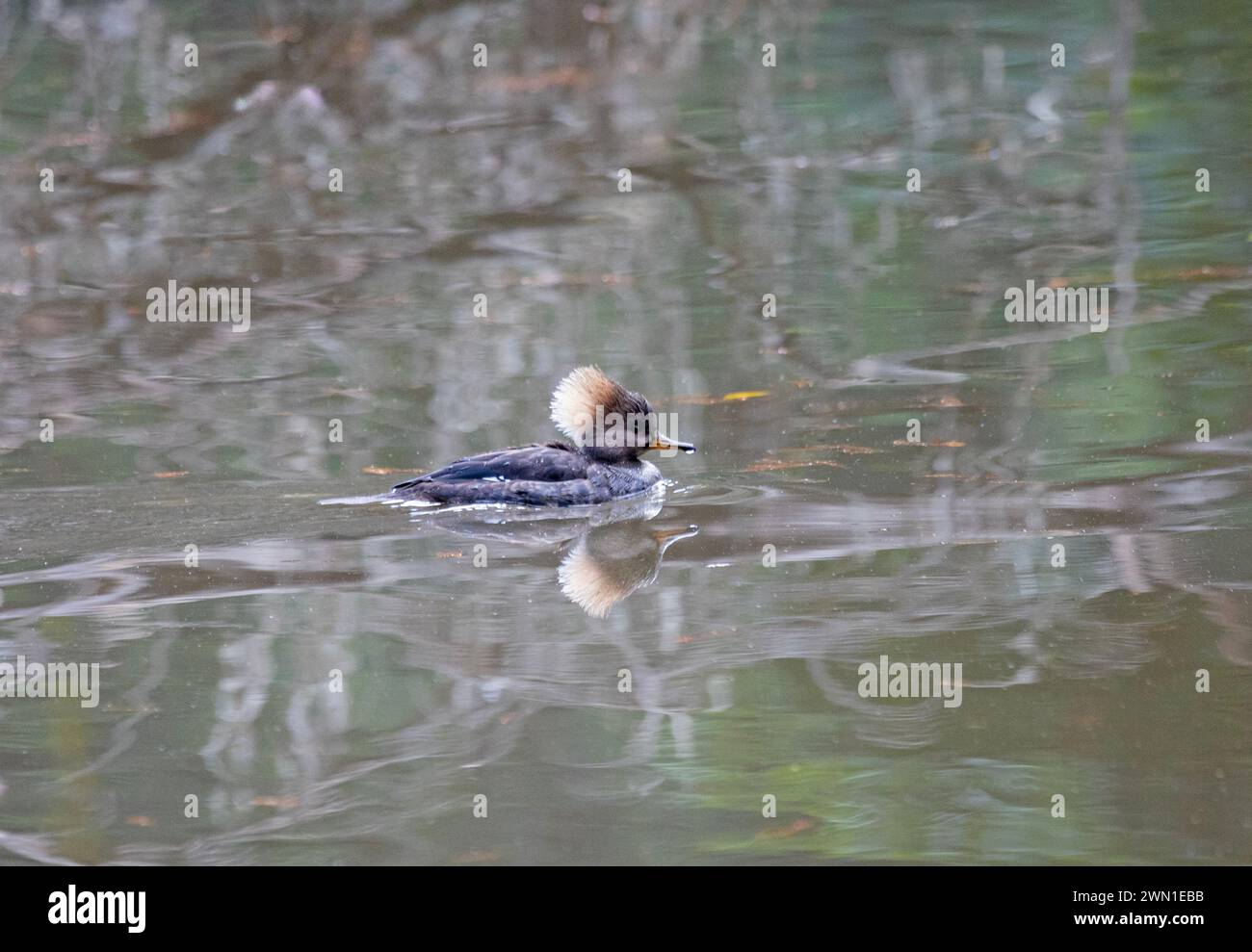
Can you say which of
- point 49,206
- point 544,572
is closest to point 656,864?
point 544,572

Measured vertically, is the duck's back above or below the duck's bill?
below

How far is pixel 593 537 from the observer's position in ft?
30.0

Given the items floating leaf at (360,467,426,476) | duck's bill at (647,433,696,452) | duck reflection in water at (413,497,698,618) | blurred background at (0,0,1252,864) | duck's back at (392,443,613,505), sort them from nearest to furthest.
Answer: blurred background at (0,0,1252,864) → duck reflection in water at (413,497,698,618) → duck's back at (392,443,613,505) → floating leaf at (360,467,426,476) → duck's bill at (647,433,696,452)

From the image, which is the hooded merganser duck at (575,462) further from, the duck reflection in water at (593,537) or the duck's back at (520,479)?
the duck reflection in water at (593,537)

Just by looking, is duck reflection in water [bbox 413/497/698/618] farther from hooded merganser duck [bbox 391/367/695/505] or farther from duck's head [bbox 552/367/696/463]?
duck's head [bbox 552/367/696/463]

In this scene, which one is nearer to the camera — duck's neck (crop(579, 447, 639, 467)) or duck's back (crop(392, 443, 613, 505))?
duck's back (crop(392, 443, 613, 505))

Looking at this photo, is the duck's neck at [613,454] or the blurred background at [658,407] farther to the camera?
the duck's neck at [613,454]

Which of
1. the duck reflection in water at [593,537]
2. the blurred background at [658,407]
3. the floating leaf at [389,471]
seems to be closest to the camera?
the blurred background at [658,407]

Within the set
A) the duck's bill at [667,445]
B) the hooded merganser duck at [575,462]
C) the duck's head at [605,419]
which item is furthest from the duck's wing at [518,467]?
the duck's bill at [667,445]

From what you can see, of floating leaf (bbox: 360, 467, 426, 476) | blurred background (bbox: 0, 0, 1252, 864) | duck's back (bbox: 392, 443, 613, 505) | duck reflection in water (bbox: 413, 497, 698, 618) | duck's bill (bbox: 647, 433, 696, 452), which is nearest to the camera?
blurred background (bbox: 0, 0, 1252, 864)

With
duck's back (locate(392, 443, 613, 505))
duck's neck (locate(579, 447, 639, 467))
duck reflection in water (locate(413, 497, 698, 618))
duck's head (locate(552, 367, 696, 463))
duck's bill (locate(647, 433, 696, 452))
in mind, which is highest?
duck's head (locate(552, 367, 696, 463))

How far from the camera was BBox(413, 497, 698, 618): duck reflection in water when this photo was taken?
8.16 m

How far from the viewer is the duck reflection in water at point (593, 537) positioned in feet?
26.8

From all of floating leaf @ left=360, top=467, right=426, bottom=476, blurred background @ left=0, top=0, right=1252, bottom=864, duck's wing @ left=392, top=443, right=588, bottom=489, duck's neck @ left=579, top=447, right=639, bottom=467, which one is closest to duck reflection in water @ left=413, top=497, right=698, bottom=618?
blurred background @ left=0, top=0, right=1252, bottom=864
